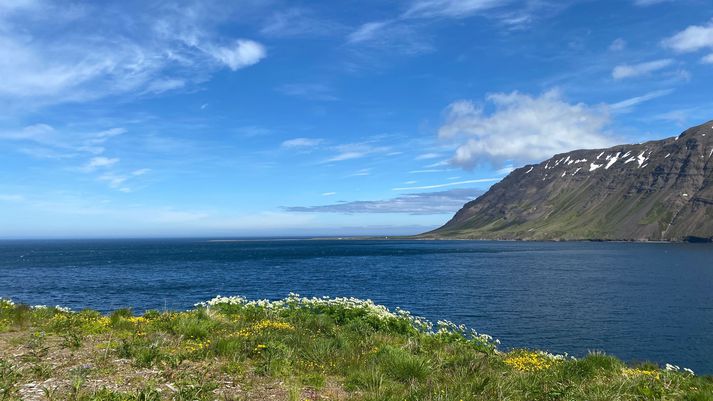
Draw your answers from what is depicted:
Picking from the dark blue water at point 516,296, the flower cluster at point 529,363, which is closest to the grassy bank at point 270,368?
the flower cluster at point 529,363

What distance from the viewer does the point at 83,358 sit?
12930mm

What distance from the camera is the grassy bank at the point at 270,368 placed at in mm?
10773

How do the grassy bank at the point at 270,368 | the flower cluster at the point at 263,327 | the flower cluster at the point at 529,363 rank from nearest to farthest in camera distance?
the grassy bank at the point at 270,368
the flower cluster at the point at 529,363
the flower cluster at the point at 263,327

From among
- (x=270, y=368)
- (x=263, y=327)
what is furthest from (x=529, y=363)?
(x=263, y=327)

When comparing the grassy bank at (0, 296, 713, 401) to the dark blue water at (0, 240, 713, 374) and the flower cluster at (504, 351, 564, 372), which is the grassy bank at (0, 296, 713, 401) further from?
the dark blue water at (0, 240, 713, 374)

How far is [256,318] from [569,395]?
1410 cm

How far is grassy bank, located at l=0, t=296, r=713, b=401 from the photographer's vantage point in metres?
10.8

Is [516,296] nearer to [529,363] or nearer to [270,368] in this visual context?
[529,363]

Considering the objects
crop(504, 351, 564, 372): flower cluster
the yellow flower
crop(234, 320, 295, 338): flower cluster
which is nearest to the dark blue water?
crop(504, 351, 564, 372): flower cluster

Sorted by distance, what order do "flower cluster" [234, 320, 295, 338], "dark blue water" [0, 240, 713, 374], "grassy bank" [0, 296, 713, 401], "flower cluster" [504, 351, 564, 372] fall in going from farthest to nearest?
"dark blue water" [0, 240, 713, 374] < "flower cluster" [234, 320, 295, 338] < "flower cluster" [504, 351, 564, 372] < "grassy bank" [0, 296, 713, 401]

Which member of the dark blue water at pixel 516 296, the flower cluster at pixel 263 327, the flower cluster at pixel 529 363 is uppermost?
the flower cluster at pixel 263 327

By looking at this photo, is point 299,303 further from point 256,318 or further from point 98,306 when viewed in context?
point 98,306

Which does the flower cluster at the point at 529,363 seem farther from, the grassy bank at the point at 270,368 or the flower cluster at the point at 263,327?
the flower cluster at the point at 263,327

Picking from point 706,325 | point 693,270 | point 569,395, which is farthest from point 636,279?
point 569,395
